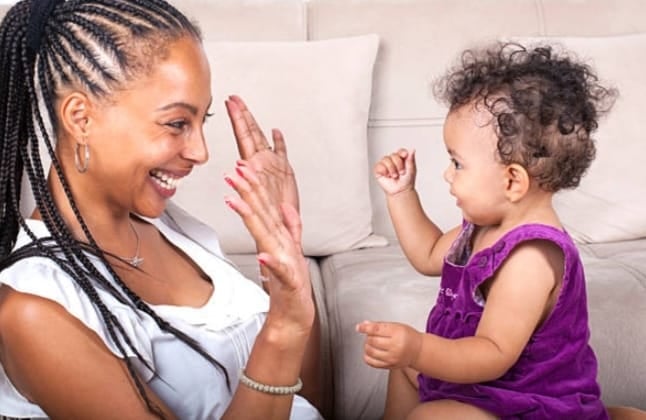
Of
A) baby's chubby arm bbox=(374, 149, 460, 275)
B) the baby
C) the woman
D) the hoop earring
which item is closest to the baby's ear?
the baby

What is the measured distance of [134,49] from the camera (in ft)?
4.51

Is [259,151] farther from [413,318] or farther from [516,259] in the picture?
[413,318]

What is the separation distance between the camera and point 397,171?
1.84 metres

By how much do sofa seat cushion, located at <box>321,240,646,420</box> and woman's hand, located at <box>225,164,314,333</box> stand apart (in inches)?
25.3

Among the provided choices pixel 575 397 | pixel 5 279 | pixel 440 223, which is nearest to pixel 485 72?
pixel 575 397

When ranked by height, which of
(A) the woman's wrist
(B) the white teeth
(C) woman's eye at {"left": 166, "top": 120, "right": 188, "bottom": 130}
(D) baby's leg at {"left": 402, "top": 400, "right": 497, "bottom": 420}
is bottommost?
(D) baby's leg at {"left": 402, "top": 400, "right": 497, "bottom": 420}

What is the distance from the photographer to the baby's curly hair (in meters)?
1.57

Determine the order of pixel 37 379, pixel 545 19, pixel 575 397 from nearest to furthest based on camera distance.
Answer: pixel 37 379, pixel 575 397, pixel 545 19

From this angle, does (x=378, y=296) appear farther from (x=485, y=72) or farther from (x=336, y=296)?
(x=485, y=72)

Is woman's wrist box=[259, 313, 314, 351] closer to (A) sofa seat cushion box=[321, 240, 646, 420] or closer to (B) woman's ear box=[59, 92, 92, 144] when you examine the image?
(B) woman's ear box=[59, 92, 92, 144]

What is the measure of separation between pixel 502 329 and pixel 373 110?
1168 mm

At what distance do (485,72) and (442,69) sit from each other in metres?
0.98

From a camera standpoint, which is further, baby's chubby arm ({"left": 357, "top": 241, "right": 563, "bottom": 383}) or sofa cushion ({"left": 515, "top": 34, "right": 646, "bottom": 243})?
sofa cushion ({"left": 515, "top": 34, "right": 646, "bottom": 243})

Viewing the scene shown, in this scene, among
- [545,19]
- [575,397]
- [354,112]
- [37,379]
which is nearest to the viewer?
[37,379]
